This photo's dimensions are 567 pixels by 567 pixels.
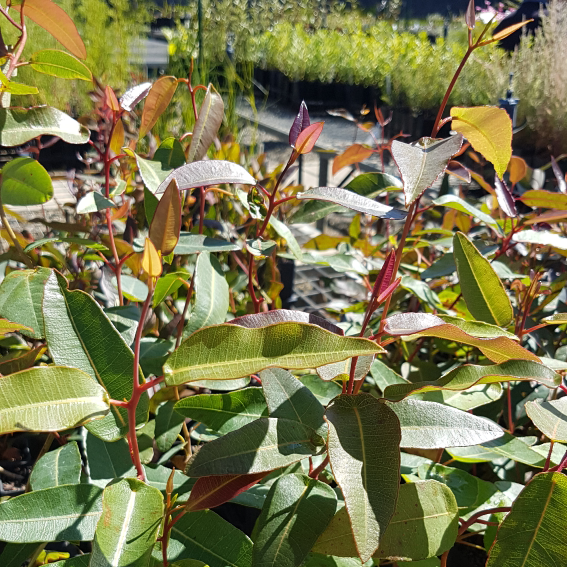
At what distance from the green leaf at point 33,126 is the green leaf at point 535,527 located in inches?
24.1

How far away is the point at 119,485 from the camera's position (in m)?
0.43

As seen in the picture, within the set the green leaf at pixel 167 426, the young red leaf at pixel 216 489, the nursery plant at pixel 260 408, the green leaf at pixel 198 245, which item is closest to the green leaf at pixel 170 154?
the nursery plant at pixel 260 408

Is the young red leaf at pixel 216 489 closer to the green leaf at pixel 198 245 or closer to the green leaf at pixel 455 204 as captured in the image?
the green leaf at pixel 198 245

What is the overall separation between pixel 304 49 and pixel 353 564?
7172mm

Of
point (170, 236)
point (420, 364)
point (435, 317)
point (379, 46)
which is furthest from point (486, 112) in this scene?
point (379, 46)

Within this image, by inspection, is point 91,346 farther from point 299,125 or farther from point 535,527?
point 535,527

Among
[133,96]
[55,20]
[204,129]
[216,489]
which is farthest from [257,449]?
[55,20]

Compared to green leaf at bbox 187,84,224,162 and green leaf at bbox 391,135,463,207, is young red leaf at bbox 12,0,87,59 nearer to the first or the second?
green leaf at bbox 187,84,224,162

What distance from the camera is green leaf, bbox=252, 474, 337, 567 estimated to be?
432 millimetres

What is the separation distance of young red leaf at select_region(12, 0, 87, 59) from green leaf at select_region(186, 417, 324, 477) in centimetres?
52

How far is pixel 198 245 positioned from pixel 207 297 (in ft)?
0.29

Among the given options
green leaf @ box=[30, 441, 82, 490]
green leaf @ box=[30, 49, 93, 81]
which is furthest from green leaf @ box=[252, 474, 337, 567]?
green leaf @ box=[30, 49, 93, 81]

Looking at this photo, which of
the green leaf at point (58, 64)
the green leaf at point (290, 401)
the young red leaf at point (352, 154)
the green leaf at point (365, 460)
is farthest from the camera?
the young red leaf at point (352, 154)

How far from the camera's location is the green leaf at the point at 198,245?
2.12 feet
